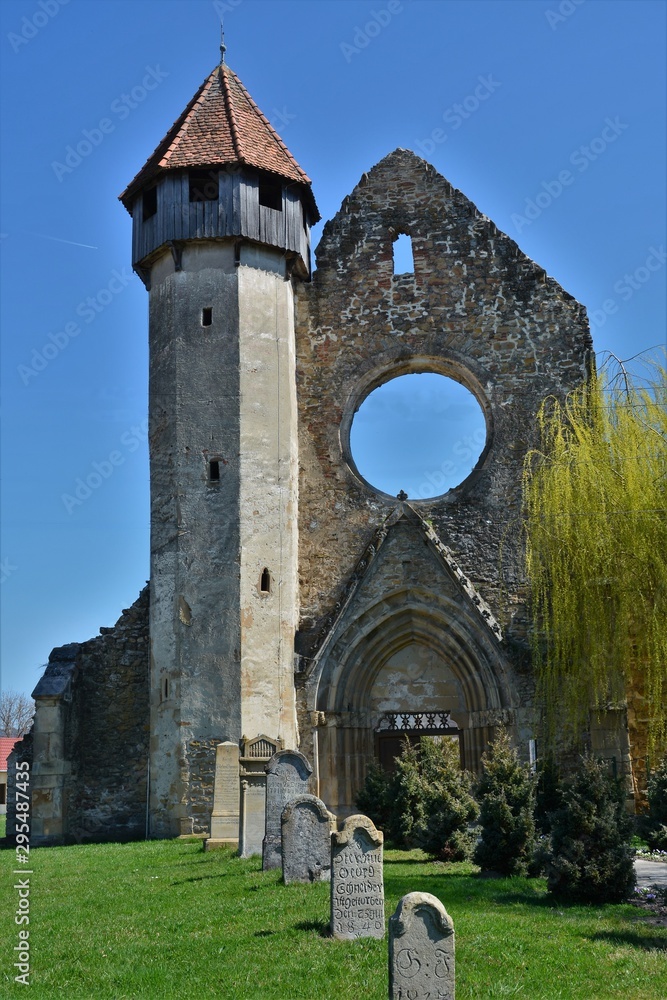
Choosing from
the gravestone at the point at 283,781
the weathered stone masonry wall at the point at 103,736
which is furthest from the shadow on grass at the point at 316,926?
the weathered stone masonry wall at the point at 103,736

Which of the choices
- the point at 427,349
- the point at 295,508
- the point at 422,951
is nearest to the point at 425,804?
the point at 295,508

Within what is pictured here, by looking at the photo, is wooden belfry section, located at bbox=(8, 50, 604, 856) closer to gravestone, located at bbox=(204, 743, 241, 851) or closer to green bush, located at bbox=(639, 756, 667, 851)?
gravestone, located at bbox=(204, 743, 241, 851)

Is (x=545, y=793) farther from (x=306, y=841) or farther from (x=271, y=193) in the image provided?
(x=271, y=193)

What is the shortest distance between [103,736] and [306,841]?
956cm

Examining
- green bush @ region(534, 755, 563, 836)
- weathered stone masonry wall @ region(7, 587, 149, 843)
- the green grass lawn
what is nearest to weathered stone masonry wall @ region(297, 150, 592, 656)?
weathered stone masonry wall @ region(7, 587, 149, 843)

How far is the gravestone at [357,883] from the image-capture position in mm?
8844

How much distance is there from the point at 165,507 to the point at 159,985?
486 inches

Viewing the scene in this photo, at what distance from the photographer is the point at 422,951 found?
638 cm

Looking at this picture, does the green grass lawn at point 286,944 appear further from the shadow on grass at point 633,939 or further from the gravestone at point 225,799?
the gravestone at point 225,799

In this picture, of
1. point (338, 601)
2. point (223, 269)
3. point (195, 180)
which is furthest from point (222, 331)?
point (338, 601)

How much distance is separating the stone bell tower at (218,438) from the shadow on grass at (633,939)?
972 cm

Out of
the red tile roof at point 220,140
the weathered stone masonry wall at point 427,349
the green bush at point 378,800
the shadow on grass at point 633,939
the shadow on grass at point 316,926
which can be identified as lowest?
the shadow on grass at point 633,939

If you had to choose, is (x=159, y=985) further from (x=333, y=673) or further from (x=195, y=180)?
(x=195, y=180)

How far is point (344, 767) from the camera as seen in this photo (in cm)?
1920
